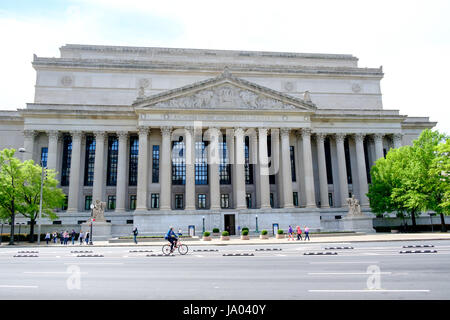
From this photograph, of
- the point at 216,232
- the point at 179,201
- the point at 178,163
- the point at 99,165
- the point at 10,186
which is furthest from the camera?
the point at 179,201

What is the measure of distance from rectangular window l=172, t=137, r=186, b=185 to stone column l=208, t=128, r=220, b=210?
4808 mm

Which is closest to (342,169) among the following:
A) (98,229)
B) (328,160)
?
(328,160)

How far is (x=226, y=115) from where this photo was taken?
155ft

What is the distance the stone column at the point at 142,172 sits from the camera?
44.3 meters

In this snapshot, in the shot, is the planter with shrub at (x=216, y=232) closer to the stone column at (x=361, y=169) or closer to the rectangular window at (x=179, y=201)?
the rectangular window at (x=179, y=201)

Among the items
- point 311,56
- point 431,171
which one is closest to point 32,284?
point 431,171

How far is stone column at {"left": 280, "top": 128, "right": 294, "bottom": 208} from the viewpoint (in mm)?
46375

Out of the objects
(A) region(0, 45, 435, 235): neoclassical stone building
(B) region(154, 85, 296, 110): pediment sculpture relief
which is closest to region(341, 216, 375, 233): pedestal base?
(A) region(0, 45, 435, 235): neoclassical stone building

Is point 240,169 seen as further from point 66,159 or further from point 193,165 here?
point 66,159

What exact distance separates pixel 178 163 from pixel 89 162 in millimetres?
13991

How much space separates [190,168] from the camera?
4556 cm

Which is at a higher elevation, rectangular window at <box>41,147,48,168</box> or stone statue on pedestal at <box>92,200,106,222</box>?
rectangular window at <box>41,147,48,168</box>

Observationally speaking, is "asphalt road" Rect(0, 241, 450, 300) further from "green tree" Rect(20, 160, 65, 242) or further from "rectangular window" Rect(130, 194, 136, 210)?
"rectangular window" Rect(130, 194, 136, 210)
